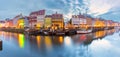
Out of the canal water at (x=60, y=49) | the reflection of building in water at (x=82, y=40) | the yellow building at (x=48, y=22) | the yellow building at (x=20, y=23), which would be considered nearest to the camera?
the canal water at (x=60, y=49)

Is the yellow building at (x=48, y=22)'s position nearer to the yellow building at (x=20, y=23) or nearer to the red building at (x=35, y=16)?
the red building at (x=35, y=16)

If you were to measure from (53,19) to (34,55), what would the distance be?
681cm

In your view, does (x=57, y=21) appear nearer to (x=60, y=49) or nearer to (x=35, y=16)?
(x=35, y=16)

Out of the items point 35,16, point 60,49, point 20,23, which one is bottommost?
point 60,49

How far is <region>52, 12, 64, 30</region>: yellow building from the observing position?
10522 mm

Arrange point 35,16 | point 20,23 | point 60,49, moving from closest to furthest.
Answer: point 60,49, point 35,16, point 20,23

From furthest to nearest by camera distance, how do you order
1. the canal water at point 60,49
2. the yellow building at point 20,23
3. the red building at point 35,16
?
the yellow building at point 20,23
the red building at point 35,16
the canal water at point 60,49

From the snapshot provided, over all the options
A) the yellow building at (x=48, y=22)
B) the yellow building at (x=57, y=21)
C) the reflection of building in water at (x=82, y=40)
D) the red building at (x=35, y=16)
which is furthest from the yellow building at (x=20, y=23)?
the reflection of building in water at (x=82, y=40)

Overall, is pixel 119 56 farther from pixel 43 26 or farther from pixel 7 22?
pixel 7 22

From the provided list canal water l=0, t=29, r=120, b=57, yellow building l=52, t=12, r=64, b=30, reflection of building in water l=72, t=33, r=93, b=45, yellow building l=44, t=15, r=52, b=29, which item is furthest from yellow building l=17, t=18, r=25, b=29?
canal water l=0, t=29, r=120, b=57

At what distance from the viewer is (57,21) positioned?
10711 mm

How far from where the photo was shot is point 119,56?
427cm

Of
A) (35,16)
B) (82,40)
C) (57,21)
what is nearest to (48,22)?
(57,21)

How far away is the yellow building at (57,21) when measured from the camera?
10.5m
